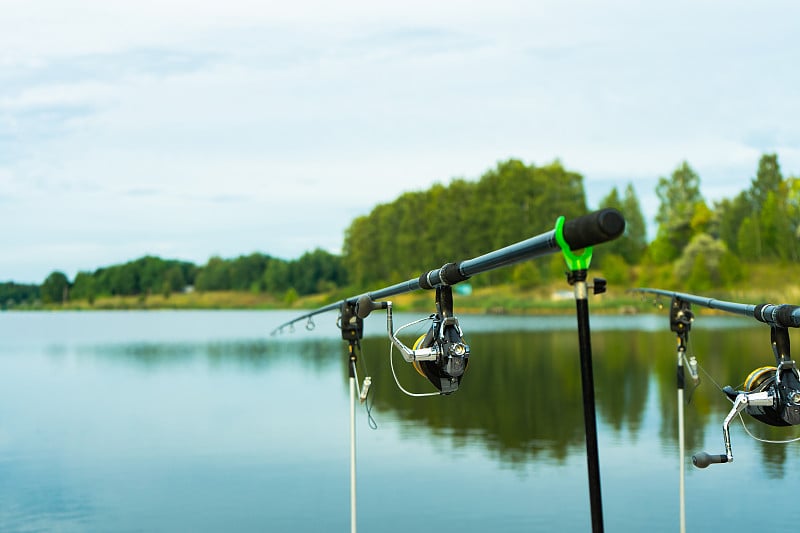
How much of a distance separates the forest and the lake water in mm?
54672

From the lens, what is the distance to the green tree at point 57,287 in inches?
6742

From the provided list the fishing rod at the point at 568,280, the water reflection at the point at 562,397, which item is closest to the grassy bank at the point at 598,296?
the water reflection at the point at 562,397

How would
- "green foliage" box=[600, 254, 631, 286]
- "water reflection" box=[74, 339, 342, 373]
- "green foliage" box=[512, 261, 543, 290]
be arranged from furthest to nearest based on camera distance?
"green foliage" box=[512, 261, 543, 290] < "green foliage" box=[600, 254, 631, 286] < "water reflection" box=[74, 339, 342, 373]

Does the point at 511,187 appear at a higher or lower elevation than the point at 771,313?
higher

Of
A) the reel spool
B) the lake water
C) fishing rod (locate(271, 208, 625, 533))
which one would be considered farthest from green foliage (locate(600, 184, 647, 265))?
fishing rod (locate(271, 208, 625, 533))

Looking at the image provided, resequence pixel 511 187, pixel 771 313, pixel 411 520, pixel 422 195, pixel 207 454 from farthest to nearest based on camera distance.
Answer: pixel 422 195 < pixel 511 187 < pixel 207 454 < pixel 411 520 < pixel 771 313

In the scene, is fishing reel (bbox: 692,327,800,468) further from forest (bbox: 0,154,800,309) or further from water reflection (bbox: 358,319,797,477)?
forest (bbox: 0,154,800,309)

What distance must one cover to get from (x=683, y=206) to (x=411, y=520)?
95336mm

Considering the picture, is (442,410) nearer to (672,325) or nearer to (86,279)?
(672,325)

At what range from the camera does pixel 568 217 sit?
95.4m

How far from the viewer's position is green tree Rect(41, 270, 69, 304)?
17125 centimetres

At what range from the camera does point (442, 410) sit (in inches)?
997

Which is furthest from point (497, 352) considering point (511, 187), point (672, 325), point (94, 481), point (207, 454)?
point (511, 187)

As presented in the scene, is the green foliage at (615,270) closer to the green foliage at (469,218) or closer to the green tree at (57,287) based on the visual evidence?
the green foliage at (469,218)
